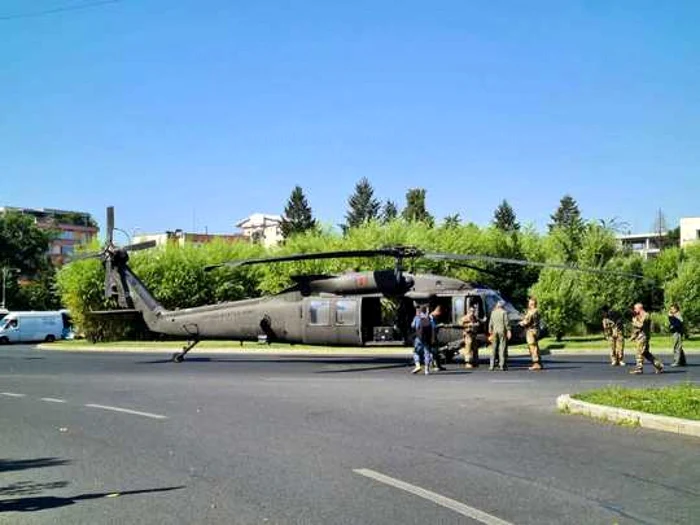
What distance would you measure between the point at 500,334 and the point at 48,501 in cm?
1498

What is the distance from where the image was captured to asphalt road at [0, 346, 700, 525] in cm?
650

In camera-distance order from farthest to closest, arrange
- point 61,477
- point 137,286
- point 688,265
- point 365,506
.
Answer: point 688,265, point 137,286, point 61,477, point 365,506

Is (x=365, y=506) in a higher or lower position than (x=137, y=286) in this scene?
lower

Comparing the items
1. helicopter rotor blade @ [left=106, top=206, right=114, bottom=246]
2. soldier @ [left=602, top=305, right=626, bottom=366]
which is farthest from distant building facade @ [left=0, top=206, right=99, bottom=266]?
soldier @ [left=602, top=305, right=626, bottom=366]

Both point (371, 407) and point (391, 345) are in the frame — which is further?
point (391, 345)

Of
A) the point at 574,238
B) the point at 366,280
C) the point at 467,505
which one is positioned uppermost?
the point at 574,238

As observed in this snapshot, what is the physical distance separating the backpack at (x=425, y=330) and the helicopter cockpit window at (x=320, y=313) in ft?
11.2

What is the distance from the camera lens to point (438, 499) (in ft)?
22.2

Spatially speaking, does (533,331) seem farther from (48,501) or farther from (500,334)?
(48,501)

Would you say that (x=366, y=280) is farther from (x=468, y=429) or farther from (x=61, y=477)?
(x=61, y=477)

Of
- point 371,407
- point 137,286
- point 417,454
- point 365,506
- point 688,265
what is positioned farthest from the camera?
point 688,265

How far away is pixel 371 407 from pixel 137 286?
1481 centimetres

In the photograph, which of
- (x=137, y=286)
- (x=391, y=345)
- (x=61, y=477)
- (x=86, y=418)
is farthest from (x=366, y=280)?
(x=61, y=477)

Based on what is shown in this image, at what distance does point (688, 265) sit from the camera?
42.8 m
